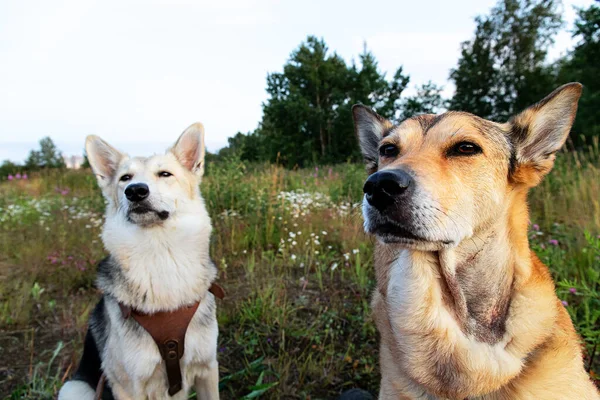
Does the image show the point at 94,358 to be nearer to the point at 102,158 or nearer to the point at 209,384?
the point at 209,384

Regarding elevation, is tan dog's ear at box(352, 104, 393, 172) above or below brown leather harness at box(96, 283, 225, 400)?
above

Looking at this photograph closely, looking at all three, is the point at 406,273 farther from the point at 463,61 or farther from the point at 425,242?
the point at 463,61

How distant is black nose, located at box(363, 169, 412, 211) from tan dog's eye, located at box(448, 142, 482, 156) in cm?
45

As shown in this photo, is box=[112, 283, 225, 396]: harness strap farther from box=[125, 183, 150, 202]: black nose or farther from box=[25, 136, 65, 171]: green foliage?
box=[25, 136, 65, 171]: green foliage

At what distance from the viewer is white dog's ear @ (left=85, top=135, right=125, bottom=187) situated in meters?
2.94

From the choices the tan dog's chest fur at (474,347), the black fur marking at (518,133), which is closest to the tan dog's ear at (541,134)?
the black fur marking at (518,133)

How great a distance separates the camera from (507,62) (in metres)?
26.6

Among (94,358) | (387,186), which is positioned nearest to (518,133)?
(387,186)

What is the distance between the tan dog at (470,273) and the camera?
4.68 ft

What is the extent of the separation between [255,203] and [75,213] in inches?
141

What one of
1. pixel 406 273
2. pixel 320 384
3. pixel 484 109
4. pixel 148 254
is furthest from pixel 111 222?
pixel 484 109

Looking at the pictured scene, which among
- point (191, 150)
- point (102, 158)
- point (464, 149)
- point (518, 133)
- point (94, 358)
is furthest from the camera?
point (191, 150)

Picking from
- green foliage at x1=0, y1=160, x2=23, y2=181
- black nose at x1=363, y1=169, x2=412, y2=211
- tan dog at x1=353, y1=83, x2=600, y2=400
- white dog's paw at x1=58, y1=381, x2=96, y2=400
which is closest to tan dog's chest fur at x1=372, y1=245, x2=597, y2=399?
tan dog at x1=353, y1=83, x2=600, y2=400

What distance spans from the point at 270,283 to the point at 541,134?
266 centimetres
